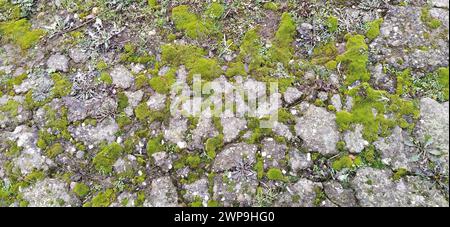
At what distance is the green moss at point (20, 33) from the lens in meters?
4.66

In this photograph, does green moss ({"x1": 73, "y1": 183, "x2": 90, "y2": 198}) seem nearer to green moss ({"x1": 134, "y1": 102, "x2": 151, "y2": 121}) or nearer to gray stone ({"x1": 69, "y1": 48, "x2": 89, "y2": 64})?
green moss ({"x1": 134, "y1": 102, "x2": 151, "y2": 121})

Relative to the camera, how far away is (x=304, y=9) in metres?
4.45

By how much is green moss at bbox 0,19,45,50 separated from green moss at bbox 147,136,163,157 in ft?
6.46

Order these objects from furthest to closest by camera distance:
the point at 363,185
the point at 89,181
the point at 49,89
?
the point at 49,89 → the point at 89,181 → the point at 363,185

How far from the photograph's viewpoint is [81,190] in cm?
377

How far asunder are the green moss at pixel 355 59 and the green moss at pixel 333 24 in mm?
179

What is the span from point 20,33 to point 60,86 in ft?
3.38

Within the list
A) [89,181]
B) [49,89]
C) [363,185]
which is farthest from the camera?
[49,89]

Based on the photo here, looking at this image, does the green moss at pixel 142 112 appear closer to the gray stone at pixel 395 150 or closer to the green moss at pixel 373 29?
the gray stone at pixel 395 150

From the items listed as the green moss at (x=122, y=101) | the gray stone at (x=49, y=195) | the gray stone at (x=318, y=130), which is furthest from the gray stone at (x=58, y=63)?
the gray stone at (x=318, y=130)
